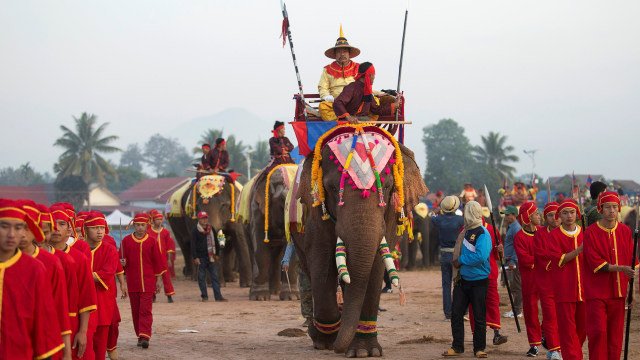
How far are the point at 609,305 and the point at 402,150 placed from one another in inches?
125

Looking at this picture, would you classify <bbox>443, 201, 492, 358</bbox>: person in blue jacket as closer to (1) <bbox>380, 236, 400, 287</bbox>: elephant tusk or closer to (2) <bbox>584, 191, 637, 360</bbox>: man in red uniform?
(1) <bbox>380, 236, 400, 287</bbox>: elephant tusk

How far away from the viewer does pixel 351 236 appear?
336 inches

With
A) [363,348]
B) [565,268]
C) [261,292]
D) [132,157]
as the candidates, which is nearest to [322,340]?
[363,348]

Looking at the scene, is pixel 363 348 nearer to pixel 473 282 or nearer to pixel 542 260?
pixel 473 282

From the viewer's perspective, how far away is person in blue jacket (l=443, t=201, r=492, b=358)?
9.35 m

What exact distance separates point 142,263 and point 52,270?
5752mm

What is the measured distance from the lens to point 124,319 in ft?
46.6

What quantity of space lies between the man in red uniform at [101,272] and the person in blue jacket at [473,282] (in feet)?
12.8

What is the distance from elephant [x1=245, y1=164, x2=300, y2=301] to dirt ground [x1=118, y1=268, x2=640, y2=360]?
409 millimetres

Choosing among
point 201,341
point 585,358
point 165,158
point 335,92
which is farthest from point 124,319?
point 165,158

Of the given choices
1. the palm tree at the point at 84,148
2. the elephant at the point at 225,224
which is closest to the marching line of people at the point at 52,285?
the elephant at the point at 225,224

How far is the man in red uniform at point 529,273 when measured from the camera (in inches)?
373

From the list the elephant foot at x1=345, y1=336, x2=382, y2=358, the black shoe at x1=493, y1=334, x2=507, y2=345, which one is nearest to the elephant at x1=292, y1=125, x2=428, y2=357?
the elephant foot at x1=345, y1=336, x2=382, y2=358

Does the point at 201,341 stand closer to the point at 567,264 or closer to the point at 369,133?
the point at 369,133
